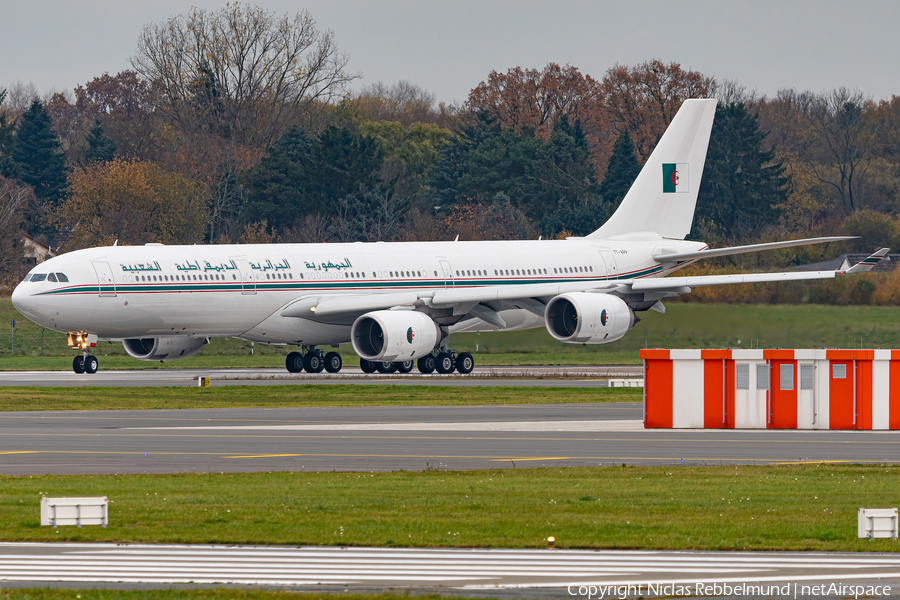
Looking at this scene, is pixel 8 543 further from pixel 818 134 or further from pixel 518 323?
pixel 818 134

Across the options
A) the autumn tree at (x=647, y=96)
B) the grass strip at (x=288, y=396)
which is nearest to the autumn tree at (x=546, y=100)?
the autumn tree at (x=647, y=96)

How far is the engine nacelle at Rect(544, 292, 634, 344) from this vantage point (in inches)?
1925

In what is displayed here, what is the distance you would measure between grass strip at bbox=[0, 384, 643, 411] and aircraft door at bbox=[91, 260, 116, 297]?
3.47 m

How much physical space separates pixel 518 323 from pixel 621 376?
5148 mm

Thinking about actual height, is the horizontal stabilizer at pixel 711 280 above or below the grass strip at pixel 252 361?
above

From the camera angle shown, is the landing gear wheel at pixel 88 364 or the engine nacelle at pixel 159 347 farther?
the landing gear wheel at pixel 88 364

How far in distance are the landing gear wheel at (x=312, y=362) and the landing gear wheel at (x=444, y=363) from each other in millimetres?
4638

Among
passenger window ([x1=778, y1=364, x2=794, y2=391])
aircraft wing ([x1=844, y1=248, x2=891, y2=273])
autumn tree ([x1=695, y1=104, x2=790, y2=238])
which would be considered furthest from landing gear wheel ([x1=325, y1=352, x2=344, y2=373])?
autumn tree ([x1=695, y1=104, x2=790, y2=238])

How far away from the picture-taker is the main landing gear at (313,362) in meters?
Answer: 53.3

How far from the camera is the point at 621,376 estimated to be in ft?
167

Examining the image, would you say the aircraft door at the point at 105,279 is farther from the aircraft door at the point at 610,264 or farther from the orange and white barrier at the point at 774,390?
the orange and white barrier at the point at 774,390

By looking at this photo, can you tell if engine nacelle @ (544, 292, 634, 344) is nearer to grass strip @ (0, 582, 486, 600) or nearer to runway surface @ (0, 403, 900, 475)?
runway surface @ (0, 403, 900, 475)

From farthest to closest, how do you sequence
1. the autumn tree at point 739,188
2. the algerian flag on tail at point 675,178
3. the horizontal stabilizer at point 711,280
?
the autumn tree at point 739,188
the algerian flag on tail at point 675,178
the horizontal stabilizer at point 711,280

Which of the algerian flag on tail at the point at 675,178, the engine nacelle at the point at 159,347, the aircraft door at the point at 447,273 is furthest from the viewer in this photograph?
the algerian flag on tail at the point at 675,178
